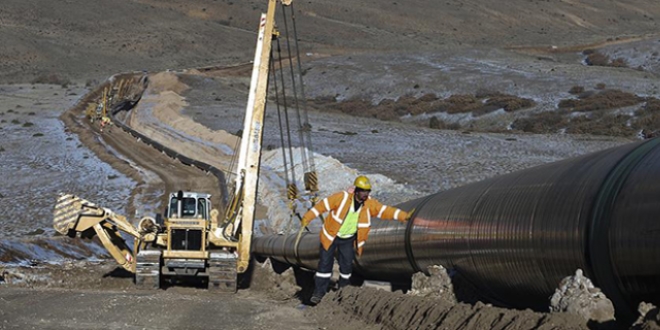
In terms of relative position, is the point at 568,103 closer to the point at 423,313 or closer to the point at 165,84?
the point at 165,84

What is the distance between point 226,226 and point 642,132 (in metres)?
39.1

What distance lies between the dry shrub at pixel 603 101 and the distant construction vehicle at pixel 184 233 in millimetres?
46672

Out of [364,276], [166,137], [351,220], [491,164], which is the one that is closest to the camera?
[351,220]

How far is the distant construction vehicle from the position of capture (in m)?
24.7

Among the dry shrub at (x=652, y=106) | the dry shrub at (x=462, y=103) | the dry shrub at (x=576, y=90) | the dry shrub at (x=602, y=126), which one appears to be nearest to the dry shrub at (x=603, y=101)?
the dry shrub at (x=652, y=106)

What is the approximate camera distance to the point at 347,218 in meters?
16.1

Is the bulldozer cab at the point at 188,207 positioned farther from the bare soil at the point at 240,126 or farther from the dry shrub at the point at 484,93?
the dry shrub at the point at 484,93

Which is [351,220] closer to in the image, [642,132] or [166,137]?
[642,132]

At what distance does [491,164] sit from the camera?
48.7 meters

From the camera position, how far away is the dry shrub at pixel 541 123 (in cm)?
6862

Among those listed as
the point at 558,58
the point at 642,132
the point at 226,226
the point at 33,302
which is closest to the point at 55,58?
the point at 558,58

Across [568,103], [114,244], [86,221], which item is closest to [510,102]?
[568,103]

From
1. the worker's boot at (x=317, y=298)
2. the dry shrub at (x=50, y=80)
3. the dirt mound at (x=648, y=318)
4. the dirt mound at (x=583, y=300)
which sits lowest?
the dry shrub at (x=50, y=80)

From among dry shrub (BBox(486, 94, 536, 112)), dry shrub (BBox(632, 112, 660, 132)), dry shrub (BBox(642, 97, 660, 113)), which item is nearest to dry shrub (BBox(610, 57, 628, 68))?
dry shrub (BBox(486, 94, 536, 112))
